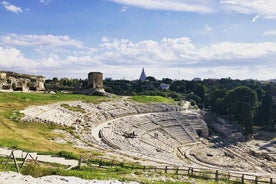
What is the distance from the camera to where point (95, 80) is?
325 feet

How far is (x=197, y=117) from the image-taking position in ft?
299

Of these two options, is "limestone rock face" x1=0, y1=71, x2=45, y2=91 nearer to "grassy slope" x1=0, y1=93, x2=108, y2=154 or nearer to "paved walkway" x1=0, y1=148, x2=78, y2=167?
"grassy slope" x1=0, y1=93, x2=108, y2=154

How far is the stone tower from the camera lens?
320 feet

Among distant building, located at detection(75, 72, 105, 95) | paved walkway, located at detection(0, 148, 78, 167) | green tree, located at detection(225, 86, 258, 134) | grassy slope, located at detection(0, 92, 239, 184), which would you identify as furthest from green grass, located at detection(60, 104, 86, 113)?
green tree, located at detection(225, 86, 258, 134)

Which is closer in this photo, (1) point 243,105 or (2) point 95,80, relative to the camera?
(1) point 243,105

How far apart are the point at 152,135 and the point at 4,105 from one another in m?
29.2

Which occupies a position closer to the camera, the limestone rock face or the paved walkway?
the paved walkway

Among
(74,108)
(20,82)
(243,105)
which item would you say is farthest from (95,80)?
(243,105)

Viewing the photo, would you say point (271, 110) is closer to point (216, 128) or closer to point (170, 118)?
point (216, 128)

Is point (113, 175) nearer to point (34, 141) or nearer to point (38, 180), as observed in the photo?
point (38, 180)

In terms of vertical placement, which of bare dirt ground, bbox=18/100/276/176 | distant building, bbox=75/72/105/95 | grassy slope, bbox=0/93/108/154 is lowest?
bare dirt ground, bbox=18/100/276/176

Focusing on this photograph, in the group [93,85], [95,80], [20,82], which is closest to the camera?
[20,82]

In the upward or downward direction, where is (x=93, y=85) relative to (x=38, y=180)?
upward

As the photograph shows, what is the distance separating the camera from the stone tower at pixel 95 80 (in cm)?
9753
